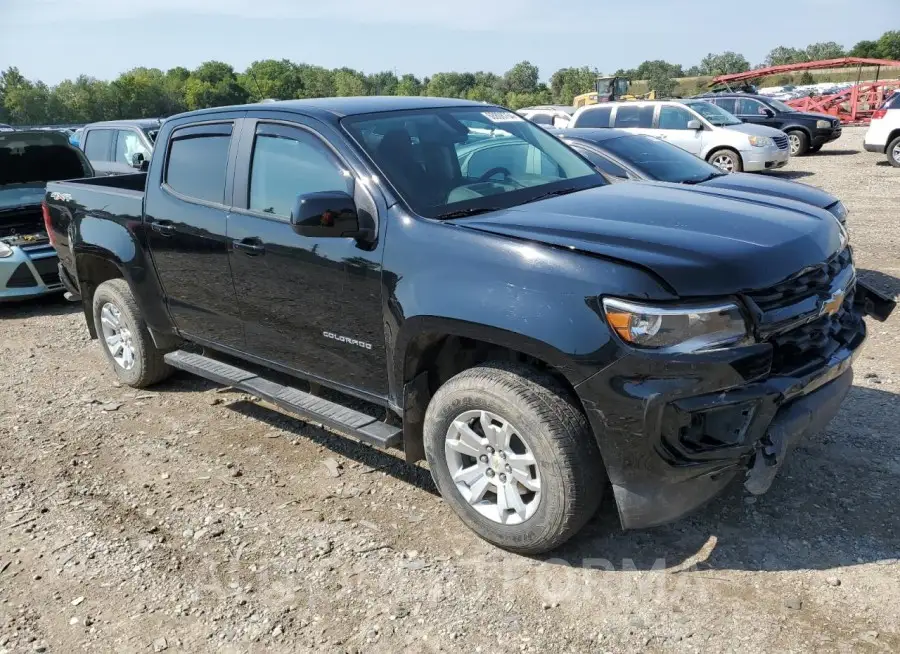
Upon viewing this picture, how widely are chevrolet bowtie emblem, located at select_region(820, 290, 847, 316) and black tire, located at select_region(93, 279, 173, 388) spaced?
410cm

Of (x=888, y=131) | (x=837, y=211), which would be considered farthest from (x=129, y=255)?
(x=888, y=131)

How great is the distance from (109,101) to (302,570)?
51.6 metres

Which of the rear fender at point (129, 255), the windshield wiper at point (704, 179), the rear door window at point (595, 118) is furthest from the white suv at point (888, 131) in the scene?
the rear fender at point (129, 255)

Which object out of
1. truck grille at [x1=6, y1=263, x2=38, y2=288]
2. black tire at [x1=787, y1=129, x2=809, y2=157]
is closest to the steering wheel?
truck grille at [x1=6, y1=263, x2=38, y2=288]

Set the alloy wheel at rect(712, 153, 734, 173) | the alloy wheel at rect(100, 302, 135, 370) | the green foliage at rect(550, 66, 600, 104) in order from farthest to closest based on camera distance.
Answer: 1. the green foliage at rect(550, 66, 600, 104)
2. the alloy wheel at rect(712, 153, 734, 173)
3. the alloy wheel at rect(100, 302, 135, 370)

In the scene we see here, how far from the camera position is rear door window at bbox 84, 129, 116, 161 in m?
11.6

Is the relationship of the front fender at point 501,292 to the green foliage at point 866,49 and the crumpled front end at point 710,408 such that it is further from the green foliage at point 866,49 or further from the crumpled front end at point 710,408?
the green foliage at point 866,49

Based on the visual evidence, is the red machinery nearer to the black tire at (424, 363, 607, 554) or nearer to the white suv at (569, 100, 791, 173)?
the white suv at (569, 100, 791, 173)

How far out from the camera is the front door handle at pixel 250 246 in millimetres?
3947

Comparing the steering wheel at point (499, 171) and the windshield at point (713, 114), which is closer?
the steering wheel at point (499, 171)

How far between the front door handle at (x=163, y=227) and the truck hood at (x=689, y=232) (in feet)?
6.90

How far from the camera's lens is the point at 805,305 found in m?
3.02

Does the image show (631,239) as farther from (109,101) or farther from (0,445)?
(109,101)

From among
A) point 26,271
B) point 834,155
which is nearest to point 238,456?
point 26,271
